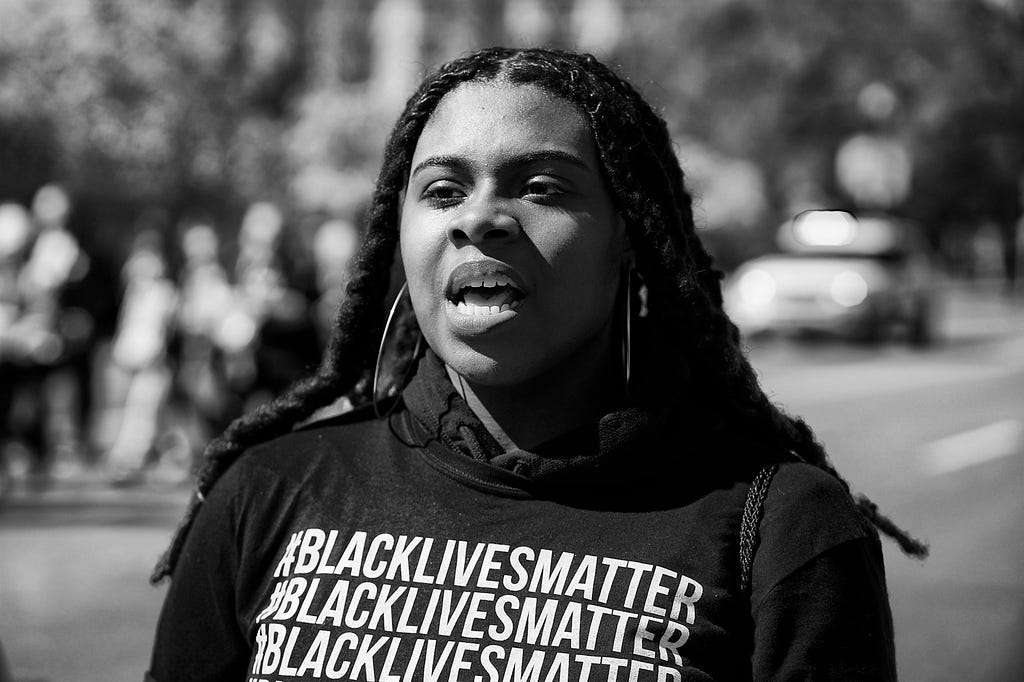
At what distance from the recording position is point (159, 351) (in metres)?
9.35

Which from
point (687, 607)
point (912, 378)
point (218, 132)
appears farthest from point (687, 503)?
point (218, 132)

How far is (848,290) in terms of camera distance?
65.2ft

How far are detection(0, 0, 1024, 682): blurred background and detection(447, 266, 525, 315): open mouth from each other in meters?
0.48

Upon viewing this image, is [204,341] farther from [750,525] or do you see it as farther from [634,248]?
[750,525]

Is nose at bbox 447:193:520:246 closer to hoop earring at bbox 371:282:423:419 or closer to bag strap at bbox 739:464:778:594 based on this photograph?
hoop earring at bbox 371:282:423:419

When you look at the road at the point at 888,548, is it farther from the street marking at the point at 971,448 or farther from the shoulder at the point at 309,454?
the shoulder at the point at 309,454

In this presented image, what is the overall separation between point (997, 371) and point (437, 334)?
16762mm

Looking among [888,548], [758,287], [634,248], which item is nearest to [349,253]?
[888,548]

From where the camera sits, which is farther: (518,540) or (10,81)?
(10,81)

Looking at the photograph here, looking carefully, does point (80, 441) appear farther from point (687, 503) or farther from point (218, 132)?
point (218, 132)

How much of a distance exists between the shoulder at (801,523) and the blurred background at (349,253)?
2.09 feet

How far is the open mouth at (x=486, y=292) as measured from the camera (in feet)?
5.94

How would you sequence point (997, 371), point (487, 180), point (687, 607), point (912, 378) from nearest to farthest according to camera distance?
point (687, 607) < point (487, 180) < point (912, 378) < point (997, 371)

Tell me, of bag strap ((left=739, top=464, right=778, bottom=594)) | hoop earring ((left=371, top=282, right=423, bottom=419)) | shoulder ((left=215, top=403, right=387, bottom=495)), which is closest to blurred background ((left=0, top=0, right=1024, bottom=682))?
hoop earring ((left=371, top=282, right=423, bottom=419))
